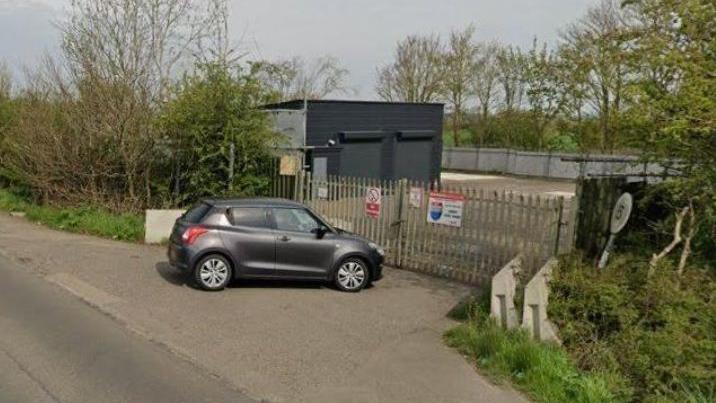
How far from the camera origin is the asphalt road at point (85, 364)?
517 cm

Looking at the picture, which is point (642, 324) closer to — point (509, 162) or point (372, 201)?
point (372, 201)

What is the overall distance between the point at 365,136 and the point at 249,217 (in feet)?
45.0

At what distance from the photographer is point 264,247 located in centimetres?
937

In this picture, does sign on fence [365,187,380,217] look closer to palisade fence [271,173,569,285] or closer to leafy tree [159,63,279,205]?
palisade fence [271,173,569,285]

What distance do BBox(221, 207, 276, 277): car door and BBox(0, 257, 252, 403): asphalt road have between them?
2.19m

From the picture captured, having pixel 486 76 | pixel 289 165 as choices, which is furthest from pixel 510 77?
pixel 289 165

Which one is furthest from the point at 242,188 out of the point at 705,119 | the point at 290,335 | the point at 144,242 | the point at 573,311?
the point at 705,119

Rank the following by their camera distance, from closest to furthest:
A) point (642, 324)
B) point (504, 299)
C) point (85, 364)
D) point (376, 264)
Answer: point (85, 364) → point (642, 324) → point (504, 299) → point (376, 264)

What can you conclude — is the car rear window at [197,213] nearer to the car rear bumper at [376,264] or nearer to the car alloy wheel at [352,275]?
the car alloy wheel at [352,275]

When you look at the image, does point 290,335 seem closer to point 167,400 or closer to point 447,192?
point 167,400

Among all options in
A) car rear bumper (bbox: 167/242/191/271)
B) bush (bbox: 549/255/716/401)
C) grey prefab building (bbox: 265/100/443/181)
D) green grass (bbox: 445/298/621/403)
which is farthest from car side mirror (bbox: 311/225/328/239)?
grey prefab building (bbox: 265/100/443/181)

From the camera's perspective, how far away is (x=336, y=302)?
8.93 metres

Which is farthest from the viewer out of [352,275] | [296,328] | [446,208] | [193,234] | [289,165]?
[289,165]

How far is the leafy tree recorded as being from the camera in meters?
14.5
